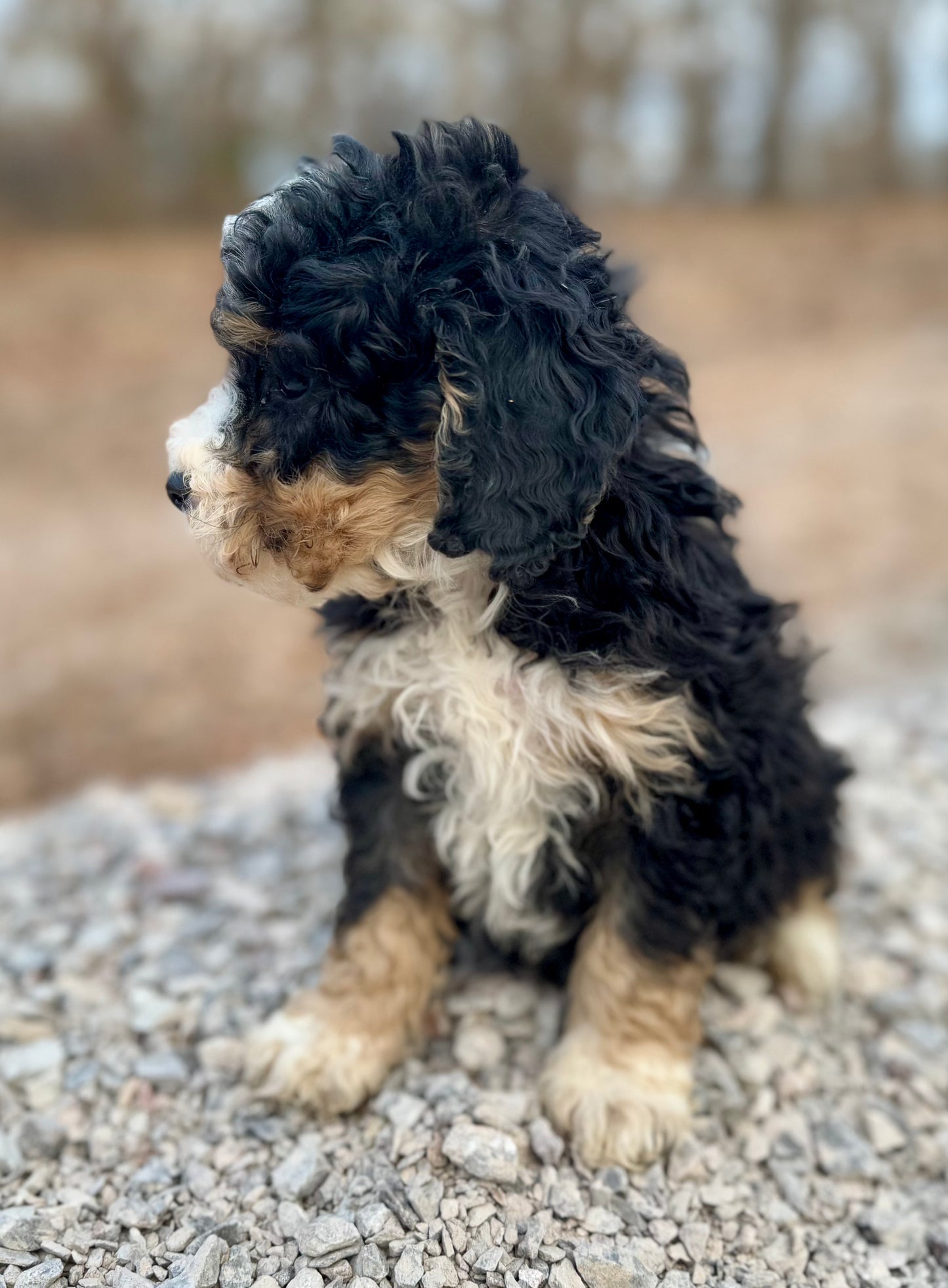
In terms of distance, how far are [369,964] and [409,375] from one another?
1.76m

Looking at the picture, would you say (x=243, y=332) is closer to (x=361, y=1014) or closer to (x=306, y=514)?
(x=306, y=514)

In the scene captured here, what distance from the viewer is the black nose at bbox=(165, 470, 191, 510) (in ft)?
8.50

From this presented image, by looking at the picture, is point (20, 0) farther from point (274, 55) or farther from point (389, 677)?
point (389, 677)

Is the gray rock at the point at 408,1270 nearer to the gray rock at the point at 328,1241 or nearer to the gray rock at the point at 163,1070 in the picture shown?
the gray rock at the point at 328,1241

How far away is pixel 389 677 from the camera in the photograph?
9.91 ft

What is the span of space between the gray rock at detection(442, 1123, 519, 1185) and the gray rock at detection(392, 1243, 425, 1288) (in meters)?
0.28

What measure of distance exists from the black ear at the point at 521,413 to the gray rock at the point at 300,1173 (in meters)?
1.77

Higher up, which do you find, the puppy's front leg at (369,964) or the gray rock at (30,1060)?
the puppy's front leg at (369,964)

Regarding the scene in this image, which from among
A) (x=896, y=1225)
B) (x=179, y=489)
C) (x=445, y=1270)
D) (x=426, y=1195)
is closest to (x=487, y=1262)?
(x=445, y=1270)

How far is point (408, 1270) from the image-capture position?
2717 mm

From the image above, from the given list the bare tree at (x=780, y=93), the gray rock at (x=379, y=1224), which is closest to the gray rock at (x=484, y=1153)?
the gray rock at (x=379, y=1224)

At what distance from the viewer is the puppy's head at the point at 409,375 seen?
2459 millimetres

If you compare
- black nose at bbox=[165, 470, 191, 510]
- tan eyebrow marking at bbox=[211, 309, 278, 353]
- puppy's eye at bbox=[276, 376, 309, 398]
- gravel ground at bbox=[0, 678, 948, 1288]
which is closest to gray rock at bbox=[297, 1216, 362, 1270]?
gravel ground at bbox=[0, 678, 948, 1288]

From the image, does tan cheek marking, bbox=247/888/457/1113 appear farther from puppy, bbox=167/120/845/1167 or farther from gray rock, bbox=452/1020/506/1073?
gray rock, bbox=452/1020/506/1073
